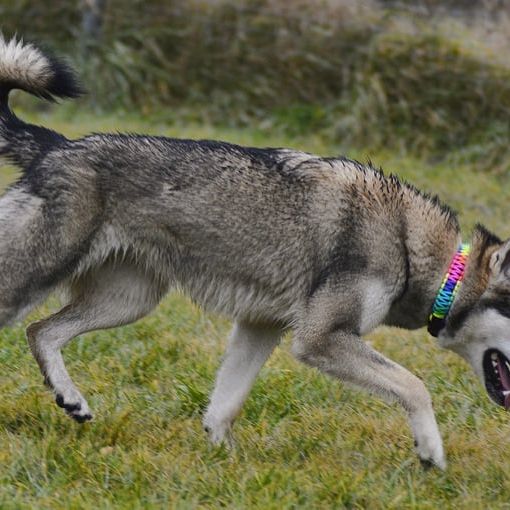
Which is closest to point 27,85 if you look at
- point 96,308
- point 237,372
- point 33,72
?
point 33,72

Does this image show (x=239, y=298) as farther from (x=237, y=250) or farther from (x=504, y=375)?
(x=504, y=375)

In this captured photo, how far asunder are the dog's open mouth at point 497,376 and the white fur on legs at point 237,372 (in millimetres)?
942

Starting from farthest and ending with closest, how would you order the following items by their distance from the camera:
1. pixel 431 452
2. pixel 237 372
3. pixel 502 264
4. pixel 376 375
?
pixel 237 372 < pixel 502 264 < pixel 376 375 < pixel 431 452

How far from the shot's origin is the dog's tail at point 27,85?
461 cm

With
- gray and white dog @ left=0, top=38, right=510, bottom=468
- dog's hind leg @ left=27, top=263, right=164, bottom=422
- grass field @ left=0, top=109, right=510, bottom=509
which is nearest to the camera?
grass field @ left=0, top=109, right=510, bottom=509

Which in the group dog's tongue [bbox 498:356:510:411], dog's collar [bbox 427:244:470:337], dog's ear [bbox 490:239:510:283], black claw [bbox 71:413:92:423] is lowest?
black claw [bbox 71:413:92:423]

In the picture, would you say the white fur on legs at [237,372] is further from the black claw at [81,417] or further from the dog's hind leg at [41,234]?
the dog's hind leg at [41,234]

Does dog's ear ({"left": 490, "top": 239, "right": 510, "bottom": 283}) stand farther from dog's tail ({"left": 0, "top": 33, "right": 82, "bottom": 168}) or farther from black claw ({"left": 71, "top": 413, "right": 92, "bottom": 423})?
dog's tail ({"left": 0, "top": 33, "right": 82, "bottom": 168})

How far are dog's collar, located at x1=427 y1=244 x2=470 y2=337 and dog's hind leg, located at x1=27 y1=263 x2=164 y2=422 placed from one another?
4.08ft

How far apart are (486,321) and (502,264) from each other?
253 millimetres

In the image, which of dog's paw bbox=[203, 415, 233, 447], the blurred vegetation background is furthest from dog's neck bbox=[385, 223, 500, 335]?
the blurred vegetation background

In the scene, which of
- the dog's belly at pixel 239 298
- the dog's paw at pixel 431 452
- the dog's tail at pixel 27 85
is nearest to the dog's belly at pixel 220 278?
the dog's belly at pixel 239 298

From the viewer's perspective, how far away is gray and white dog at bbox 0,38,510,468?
4.42 meters

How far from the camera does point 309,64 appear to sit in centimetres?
1191
